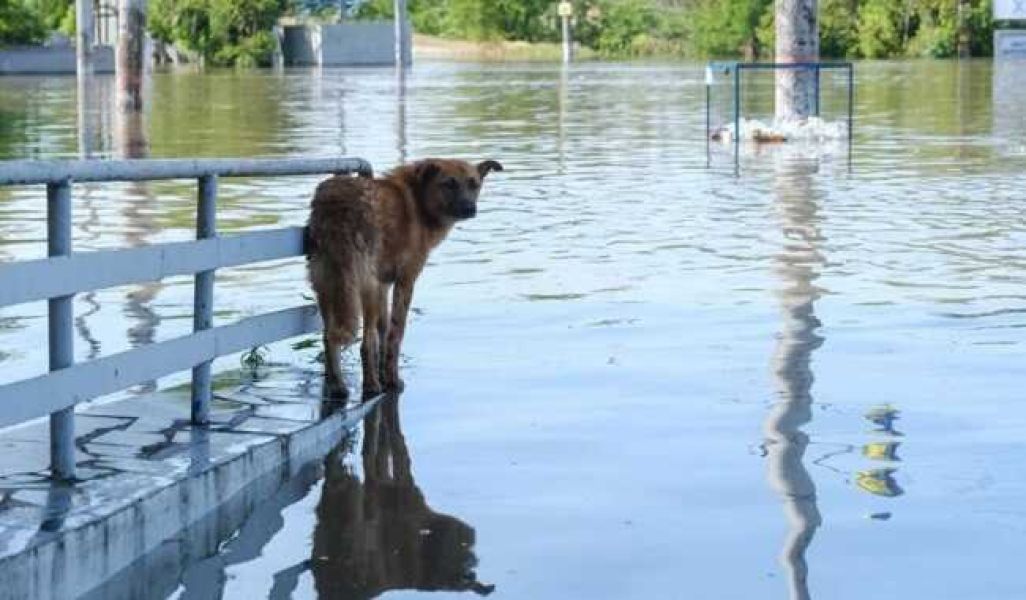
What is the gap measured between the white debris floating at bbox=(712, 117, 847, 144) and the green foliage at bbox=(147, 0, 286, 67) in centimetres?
7355

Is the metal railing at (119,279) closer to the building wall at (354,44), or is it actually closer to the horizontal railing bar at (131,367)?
the horizontal railing bar at (131,367)

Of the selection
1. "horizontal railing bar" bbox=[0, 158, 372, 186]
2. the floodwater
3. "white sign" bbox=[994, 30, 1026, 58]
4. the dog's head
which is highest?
"white sign" bbox=[994, 30, 1026, 58]

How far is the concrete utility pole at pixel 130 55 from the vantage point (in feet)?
146

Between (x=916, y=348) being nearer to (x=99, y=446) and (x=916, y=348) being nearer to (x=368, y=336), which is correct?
(x=368, y=336)

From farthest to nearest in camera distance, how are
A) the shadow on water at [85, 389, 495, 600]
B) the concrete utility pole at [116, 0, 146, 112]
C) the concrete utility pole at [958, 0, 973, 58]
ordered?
the concrete utility pole at [958, 0, 973, 58]
the concrete utility pole at [116, 0, 146, 112]
the shadow on water at [85, 389, 495, 600]

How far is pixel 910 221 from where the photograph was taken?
20.0 m

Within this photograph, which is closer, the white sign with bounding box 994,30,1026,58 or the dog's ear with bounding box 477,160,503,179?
the dog's ear with bounding box 477,160,503,179

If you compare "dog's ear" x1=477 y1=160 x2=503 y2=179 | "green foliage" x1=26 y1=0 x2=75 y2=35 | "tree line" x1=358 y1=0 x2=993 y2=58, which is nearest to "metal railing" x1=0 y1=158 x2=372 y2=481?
"dog's ear" x1=477 y1=160 x2=503 y2=179

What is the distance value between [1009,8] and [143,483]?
264 ft

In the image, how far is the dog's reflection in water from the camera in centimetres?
754

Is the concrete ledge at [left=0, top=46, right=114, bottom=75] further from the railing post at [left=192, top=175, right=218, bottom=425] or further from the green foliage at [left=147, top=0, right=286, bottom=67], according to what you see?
the railing post at [left=192, top=175, right=218, bottom=425]

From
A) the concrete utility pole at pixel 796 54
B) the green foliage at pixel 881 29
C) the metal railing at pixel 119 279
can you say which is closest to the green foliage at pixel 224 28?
the green foliage at pixel 881 29

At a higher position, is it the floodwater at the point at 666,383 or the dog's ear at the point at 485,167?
the dog's ear at the point at 485,167

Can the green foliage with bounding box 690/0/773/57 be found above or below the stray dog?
above
